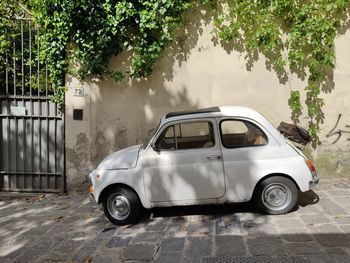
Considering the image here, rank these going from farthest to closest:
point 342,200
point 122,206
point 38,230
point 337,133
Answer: point 337,133 → point 342,200 → point 38,230 → point 122,206

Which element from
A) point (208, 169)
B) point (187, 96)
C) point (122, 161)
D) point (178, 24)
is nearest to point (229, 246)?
point (208, 169)

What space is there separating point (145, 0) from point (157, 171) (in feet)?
11.2

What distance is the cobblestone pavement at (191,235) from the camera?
496 centimetres

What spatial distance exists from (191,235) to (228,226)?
57 centimetres

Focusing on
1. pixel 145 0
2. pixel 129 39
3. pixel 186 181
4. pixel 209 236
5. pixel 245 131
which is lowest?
pixel 209 236

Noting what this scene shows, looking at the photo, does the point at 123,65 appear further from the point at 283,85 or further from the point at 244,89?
the point at 283,85

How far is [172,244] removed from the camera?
5.34 m

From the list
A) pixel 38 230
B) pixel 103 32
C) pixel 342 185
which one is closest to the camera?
pixel 38 230

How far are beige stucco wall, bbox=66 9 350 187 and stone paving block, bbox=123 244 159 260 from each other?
10.6 ft

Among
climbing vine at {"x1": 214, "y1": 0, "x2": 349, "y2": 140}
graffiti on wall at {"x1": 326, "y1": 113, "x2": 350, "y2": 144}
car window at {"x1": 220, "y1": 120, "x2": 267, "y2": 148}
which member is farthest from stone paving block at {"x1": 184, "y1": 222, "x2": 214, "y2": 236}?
graffiti on wall at {"x1": 326, "y1": 113, "x2": 350, "y2": 144}

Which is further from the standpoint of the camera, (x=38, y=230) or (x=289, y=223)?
(x=38, y=230)

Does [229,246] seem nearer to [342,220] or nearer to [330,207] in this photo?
[342,220]

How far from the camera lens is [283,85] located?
8.03 meters

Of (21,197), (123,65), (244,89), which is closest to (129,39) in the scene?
(123,65)
